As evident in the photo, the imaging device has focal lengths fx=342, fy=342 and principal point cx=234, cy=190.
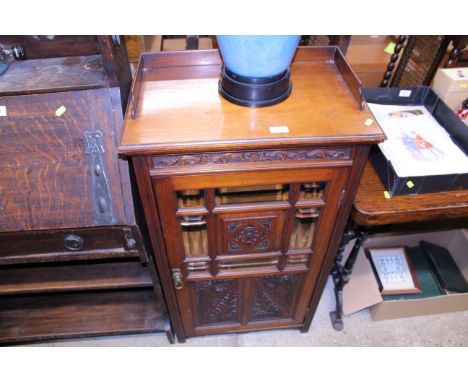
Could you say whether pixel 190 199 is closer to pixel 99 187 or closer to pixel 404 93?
pixel 99 187

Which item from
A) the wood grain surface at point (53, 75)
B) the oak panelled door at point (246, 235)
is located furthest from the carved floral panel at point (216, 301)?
the wood grain surface at point (53, 75)

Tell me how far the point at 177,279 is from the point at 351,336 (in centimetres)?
101

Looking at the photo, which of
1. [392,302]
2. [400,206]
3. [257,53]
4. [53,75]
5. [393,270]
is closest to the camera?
[257,53]

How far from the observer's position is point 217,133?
85 centimetres

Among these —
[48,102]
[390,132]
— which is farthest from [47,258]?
[390,132]

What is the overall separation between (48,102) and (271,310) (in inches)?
47.5

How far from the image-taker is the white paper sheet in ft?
3.74

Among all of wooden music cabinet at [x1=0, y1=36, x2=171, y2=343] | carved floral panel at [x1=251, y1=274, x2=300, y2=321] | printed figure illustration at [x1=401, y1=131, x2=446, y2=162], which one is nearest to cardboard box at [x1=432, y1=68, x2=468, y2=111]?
printed figure illustration at [x1=401, y1=131, x2=446, y2=162]

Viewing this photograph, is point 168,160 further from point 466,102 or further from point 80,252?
point 466,102

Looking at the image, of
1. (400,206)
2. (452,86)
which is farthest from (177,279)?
(452,86)

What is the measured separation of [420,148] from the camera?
120 centimetres

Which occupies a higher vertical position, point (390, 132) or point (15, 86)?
point (15, 86)

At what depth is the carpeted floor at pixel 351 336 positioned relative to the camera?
1.69 meters
